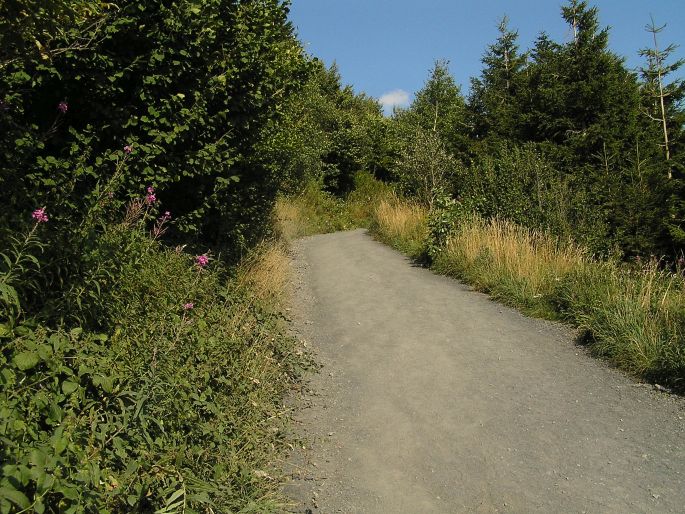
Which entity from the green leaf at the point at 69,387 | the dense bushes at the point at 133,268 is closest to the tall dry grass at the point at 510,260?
the dense bushes at the point at 133,268

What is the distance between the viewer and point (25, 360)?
2693 mm

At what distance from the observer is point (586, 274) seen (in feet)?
26.8

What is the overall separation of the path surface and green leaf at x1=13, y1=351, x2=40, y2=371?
2.05m

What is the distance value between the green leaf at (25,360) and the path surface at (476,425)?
6.71 ft

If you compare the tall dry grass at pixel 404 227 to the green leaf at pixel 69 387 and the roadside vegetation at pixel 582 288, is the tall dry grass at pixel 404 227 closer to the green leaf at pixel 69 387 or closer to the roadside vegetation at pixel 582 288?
the roadside vegetation at pixel 582 288

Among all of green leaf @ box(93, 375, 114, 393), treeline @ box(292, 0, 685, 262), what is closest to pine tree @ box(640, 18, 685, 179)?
treeline @ box(292, 0, 685, 262)

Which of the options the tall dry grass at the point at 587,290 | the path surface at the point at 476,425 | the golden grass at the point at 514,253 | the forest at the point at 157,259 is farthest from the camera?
the golden grass at the point at 514,253

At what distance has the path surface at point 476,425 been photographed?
4035 millimetres

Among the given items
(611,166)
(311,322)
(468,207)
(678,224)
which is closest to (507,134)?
(611,166)

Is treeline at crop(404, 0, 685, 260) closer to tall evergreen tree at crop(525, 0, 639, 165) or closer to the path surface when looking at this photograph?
tall evergreen tree at crop(525, 0, 639, 165)

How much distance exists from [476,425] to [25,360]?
12.5 feet

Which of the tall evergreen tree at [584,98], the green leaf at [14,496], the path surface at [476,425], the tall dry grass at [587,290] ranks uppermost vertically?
the tall evergreen tree at [584,98]

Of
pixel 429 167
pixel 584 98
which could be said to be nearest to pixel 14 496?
pixel 429 167

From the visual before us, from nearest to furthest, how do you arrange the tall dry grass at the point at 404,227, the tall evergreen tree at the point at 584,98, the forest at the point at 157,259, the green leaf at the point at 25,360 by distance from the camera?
1. the green leaf at the point at 25,360
2. the forest at the point at 157,259
3. the tall dry grass at the point at 404,227
4. the tall evergreen tree at the point at 584,98
